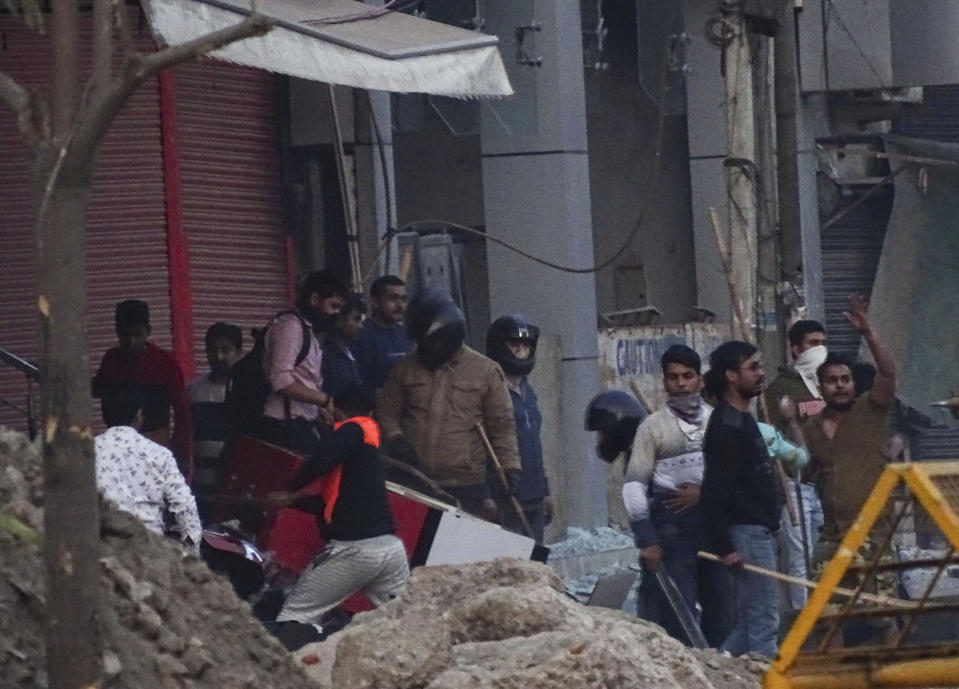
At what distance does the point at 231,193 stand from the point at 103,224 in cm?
116

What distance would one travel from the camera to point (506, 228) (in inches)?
539

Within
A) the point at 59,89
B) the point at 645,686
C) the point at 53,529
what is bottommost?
the point at 645,686

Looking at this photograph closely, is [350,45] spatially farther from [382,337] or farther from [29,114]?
[29,114]

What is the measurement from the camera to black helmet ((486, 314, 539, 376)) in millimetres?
10461

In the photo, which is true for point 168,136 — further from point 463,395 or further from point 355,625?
point 355,625

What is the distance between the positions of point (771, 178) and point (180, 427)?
6.38m

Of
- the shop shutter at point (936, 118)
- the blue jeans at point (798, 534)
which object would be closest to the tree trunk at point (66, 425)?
the blue jeans at point (798, 534)

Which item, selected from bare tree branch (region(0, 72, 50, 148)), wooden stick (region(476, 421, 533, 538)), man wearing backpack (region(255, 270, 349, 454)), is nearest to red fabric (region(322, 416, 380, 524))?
man wearing backpack (region(255, 270, 349, 454))

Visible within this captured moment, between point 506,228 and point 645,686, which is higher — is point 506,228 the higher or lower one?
the higher one

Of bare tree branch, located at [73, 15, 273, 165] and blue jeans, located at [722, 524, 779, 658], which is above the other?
bare tree branch, located at [73, 15, 273, 165]

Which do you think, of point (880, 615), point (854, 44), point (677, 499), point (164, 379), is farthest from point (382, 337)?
point (854, 44)

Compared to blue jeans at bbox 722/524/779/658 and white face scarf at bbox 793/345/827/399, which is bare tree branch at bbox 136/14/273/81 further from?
white face scarf at bbox 793/345/827/399

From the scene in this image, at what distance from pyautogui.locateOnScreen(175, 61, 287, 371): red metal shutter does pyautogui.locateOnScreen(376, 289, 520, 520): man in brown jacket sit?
7.92 feet

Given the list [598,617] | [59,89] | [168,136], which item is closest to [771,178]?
[168,136]
